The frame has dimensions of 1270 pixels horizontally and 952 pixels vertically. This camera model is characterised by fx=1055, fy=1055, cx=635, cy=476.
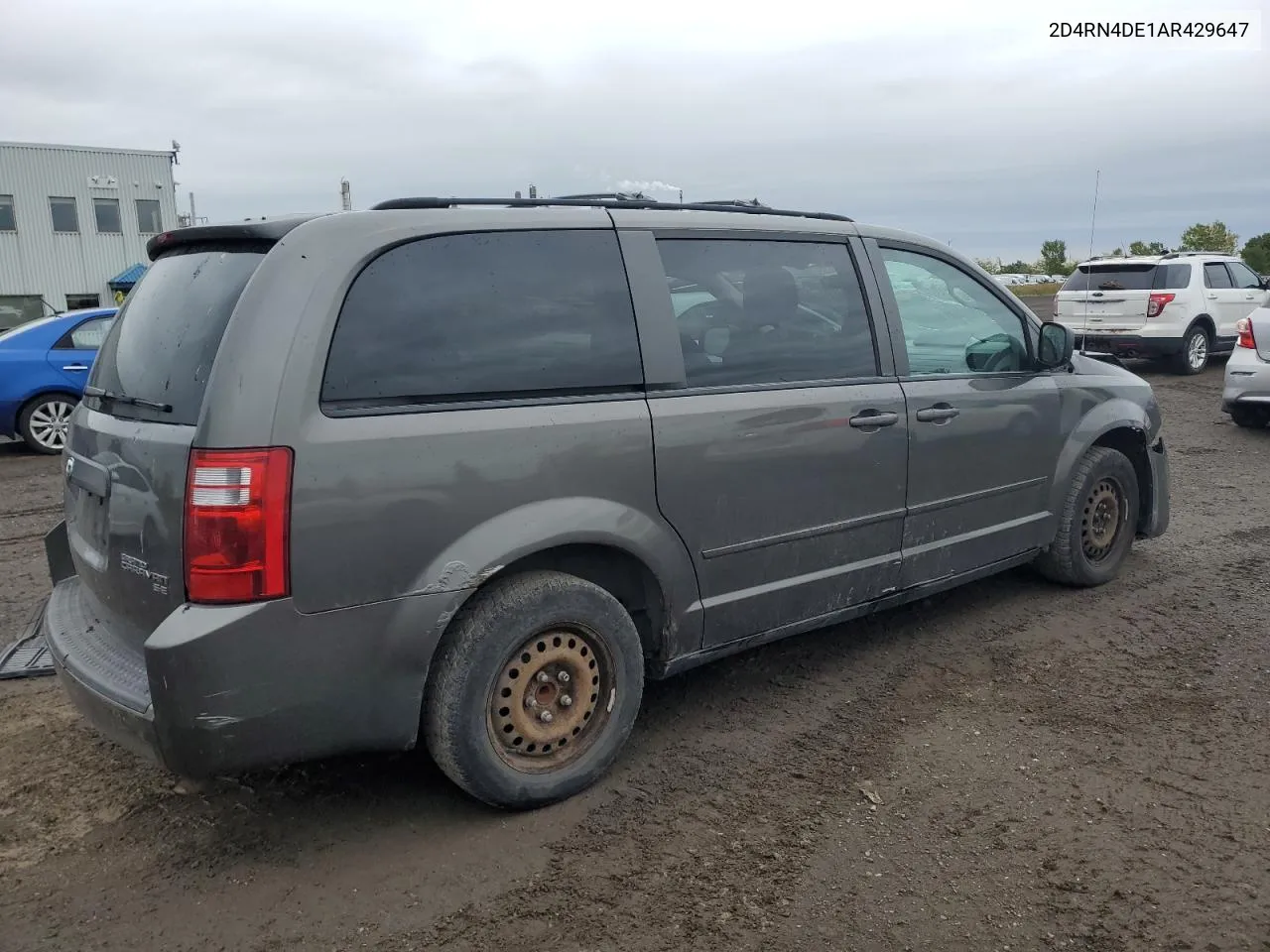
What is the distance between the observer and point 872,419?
408 centimetres

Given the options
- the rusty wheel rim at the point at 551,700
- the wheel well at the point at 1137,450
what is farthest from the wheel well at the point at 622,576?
the wheel well at the point at 1137,450

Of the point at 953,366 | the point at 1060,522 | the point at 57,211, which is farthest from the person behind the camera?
the point at 57,211

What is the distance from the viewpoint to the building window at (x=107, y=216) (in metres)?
38.2

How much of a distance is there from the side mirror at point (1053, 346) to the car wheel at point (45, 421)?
356 inches

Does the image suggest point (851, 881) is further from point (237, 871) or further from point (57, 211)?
point (57, 211)

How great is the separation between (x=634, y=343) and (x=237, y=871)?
1.99 meters

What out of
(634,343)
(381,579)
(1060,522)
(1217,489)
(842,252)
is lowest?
(1217,489)

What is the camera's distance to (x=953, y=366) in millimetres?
4562

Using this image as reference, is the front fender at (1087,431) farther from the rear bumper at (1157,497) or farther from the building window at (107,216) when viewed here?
the building window at (107,216)

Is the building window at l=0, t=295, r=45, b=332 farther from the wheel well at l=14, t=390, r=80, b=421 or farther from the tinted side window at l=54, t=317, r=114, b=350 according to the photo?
the wheel well at l=14, t=390, r=80, b=421

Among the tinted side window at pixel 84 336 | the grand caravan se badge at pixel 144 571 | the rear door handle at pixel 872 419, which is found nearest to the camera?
the grand caravan se badge at pixel 144 571

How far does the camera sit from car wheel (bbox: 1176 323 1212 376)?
48.5 feet

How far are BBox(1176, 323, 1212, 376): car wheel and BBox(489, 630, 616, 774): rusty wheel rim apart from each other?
45.4 feet

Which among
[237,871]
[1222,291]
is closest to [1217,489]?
[237,871]
